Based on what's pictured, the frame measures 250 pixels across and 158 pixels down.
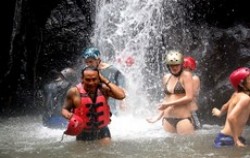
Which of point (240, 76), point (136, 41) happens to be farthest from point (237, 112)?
point (136, 41)

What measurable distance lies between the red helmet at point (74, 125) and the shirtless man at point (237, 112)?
1.84 meters

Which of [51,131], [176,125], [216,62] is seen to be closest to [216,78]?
[216,62]

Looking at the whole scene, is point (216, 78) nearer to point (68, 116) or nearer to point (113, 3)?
point (113, 3)

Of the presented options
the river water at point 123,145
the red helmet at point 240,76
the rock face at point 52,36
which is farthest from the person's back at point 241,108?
the rock face at point 52,36

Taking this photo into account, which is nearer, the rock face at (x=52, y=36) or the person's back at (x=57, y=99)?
the person's back at (x=57, y=99)

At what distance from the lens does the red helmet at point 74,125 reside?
618cm

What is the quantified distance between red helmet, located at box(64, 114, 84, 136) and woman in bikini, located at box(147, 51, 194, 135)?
5.75 ft

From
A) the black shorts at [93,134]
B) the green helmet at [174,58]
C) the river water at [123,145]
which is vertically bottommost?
the river water at [123,145]

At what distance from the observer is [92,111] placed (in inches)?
257

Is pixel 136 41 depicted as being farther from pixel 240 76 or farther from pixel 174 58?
pixel 240 76

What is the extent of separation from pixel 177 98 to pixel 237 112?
1.72m

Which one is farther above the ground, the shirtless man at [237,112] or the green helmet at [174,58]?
the green helmet at [174,58]

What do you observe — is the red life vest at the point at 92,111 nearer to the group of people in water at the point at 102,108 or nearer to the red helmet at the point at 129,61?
the group of people in water at the point at 102,108

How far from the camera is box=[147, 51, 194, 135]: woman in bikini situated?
302 inches
